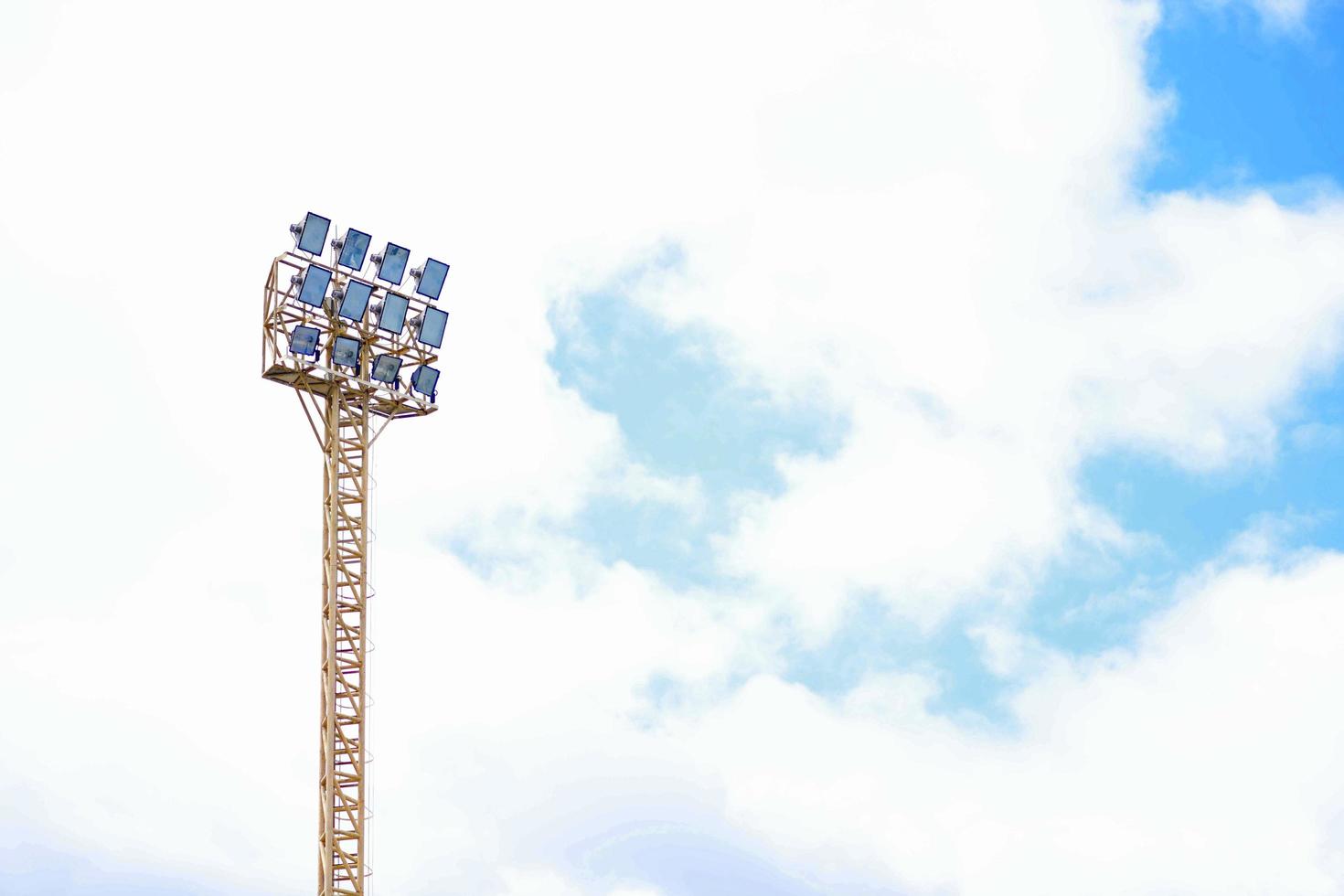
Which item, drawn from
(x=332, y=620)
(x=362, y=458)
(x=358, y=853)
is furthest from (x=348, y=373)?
(x=358, y=853)

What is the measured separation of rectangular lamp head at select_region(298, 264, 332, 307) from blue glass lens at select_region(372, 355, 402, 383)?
4.18 metres

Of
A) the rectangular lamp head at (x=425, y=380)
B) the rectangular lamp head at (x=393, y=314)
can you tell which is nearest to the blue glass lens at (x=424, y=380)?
the rectangular lamp head at (x=425, y=380)

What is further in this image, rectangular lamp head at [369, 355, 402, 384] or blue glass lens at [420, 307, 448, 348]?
blue glass lens at [420, 307, 448, 348]

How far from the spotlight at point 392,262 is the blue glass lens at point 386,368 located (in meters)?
3.89

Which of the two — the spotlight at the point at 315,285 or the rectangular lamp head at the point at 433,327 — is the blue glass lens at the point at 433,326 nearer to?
the rectangular lamp head at the point at 433,327

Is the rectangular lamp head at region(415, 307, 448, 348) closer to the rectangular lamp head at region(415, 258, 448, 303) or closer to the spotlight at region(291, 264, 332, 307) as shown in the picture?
the rectangular lamp head at region(415, 258, 448, 303)

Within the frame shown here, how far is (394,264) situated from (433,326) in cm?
388

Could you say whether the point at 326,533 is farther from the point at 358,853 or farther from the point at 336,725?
the point at 358,853

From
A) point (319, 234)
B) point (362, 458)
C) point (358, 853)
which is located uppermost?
point (319, 234)

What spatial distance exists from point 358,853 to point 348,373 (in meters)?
23.4

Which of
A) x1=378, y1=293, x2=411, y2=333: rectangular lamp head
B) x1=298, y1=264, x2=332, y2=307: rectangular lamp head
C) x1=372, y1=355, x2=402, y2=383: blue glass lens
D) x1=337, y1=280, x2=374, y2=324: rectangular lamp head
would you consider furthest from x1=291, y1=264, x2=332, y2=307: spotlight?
x1=372, y1=355, x2=402, y2=383: blue glass lens

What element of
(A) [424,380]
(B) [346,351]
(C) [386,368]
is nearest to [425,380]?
(A) [424,380]

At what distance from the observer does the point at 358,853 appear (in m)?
94.4

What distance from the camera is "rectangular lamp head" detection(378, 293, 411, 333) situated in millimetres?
100750
